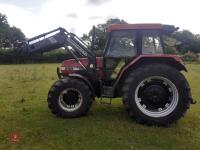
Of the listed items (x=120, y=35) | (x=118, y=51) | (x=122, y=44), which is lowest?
(x=118, y=51)

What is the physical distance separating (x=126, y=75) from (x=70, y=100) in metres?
1.48

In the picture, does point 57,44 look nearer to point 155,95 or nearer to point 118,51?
point 118,51

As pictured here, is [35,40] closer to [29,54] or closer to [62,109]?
[29,54]

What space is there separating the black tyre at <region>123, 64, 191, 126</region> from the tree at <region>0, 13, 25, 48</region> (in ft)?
255

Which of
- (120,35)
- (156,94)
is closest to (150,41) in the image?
(120,35)

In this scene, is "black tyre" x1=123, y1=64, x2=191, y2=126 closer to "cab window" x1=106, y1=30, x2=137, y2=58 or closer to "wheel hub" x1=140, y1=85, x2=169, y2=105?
"wheel hub" x1=140, y1=85, x2=169, y2=105

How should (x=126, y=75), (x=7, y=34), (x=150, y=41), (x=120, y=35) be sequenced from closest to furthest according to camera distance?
(x=126, y=75)
(x=150, y=41)
(x=120, y=35)
(x=7, y=34)

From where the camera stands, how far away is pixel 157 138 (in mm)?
7004

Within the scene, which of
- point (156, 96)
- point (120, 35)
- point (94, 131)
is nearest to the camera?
point (94, 131)

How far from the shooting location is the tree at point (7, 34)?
85.4 metres

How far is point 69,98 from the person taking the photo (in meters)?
8.60

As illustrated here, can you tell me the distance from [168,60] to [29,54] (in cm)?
369

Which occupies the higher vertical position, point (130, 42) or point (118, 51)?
point (130, 42)

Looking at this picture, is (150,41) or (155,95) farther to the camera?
(150,41)
